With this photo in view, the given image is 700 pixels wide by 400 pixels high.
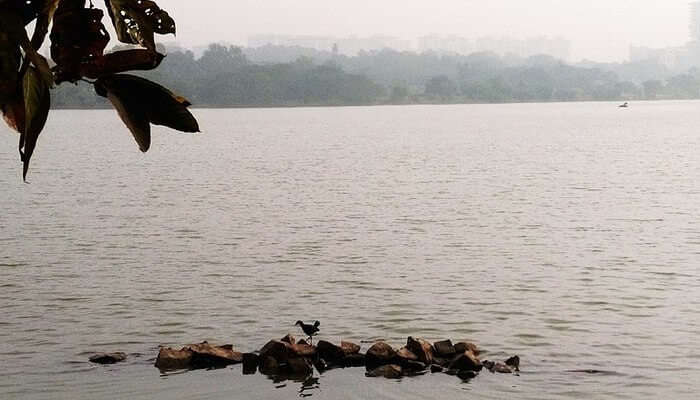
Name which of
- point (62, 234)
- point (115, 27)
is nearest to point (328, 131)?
point (62, 234)

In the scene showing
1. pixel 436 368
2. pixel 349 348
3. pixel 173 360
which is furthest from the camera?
pixel 349 348

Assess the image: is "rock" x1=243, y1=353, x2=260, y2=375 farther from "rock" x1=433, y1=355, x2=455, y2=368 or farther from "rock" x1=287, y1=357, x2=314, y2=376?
"rock" x1=433, y1=355, x2=455, y2=368

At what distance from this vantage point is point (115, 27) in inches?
48.8

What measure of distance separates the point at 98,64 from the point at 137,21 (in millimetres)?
67

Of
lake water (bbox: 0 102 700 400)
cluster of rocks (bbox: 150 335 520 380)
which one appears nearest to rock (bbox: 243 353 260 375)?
cluster of rocks (bbox: 150 335 520 380)

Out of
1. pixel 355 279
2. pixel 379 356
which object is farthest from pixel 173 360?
pixel 355 279

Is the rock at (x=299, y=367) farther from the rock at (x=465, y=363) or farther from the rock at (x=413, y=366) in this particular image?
the rock at (x=465, y=363)

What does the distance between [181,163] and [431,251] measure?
52.8 meters

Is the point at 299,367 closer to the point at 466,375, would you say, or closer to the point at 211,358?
the point at 211,358

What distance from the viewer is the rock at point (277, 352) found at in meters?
13.9

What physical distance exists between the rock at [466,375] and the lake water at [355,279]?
18 centimetres

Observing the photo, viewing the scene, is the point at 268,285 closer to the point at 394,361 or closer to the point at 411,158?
the point at 394,361

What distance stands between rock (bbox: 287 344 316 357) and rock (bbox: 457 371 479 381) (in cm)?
195

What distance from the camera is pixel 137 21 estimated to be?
48.9 inches
